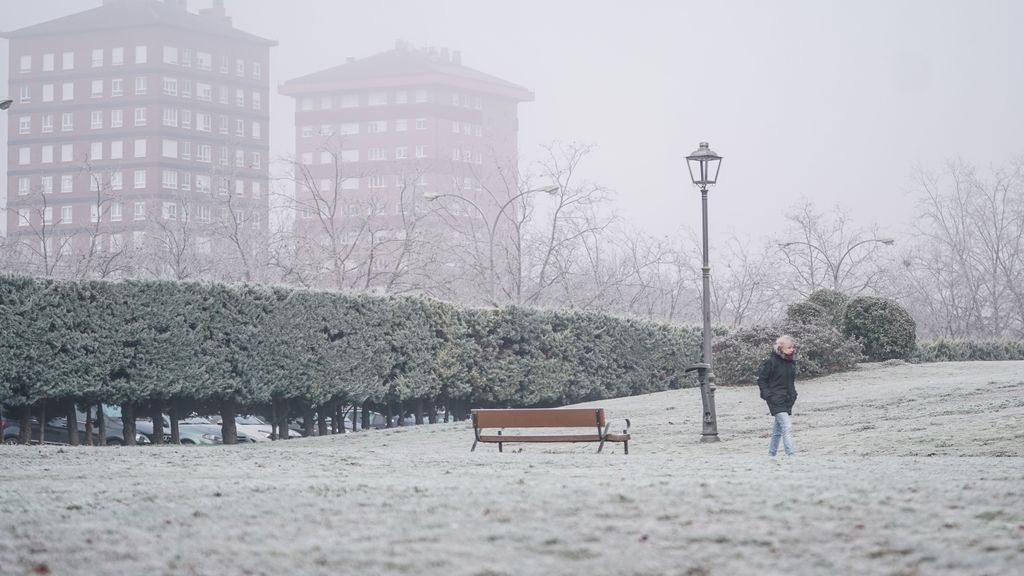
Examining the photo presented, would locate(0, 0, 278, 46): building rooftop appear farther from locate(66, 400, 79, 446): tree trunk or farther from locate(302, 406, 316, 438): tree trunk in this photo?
locate(66, 400, 79, 446): tree trunk

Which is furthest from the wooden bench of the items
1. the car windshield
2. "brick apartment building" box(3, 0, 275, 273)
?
"brick apartment building" box(3, 0, 275, 273)

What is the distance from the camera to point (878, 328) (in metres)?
34.2

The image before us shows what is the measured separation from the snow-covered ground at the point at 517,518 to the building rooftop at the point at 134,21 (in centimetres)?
11890

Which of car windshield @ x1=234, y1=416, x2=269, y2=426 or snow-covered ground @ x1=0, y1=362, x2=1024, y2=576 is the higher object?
snow-covered ground @ x1=0, y1=362, x2=1024, y2=576

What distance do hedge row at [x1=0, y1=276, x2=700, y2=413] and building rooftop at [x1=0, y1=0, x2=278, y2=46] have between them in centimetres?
10096

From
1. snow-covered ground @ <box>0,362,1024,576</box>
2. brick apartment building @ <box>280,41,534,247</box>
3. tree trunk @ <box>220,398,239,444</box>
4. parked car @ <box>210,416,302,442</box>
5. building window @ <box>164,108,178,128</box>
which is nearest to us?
snow-covered ground @ <box>0,362,1024,576</box>

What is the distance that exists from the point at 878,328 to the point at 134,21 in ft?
351

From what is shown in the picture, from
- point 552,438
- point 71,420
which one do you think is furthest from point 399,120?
point 552,438

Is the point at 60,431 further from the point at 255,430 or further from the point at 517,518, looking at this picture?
the point at 517,518

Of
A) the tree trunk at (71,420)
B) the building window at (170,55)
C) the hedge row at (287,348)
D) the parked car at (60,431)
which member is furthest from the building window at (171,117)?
the tree trunk at (71,420)

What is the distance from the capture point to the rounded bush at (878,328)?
3419cm

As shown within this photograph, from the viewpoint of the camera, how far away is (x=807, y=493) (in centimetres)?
899

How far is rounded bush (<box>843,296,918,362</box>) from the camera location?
34188 millimetres

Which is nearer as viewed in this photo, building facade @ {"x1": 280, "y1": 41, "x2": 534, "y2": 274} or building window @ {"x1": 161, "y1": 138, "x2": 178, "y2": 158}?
building window @ {"x1": 161, "y1": 138, "x2": 178, "y2": 158}
